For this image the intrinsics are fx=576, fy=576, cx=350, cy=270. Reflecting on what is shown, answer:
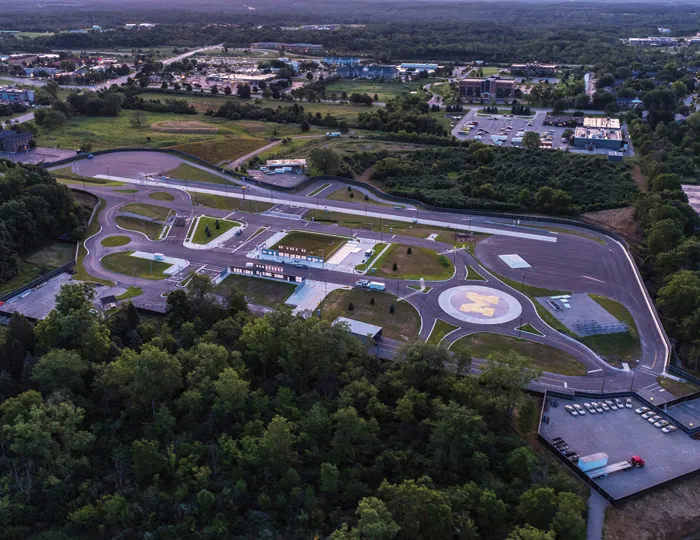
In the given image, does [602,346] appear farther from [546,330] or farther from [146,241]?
[146,241]

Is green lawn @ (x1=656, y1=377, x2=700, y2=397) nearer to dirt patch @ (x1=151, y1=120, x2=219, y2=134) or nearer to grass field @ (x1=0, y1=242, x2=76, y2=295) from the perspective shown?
grass field @ (x1=0, y1=242, x2=76, y2=295)

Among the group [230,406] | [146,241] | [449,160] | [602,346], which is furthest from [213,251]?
[449,160]

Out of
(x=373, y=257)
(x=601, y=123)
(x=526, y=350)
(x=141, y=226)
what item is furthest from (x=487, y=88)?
(x=526, y=350)

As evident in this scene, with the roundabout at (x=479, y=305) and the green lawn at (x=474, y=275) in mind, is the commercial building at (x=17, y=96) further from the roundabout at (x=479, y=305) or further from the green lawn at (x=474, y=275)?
the roundabout at (x=479, y=305)

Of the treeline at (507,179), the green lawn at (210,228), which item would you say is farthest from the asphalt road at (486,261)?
the treeline at (507,179)

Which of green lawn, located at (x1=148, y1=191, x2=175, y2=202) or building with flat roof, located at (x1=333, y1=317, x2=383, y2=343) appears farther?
green lawn, located at (x1=148, y1=191, x2=175, y2=202)

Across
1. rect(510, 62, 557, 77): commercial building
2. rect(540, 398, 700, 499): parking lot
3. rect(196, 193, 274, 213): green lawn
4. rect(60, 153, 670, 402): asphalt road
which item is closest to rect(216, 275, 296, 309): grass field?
rect(60, 153, 670, 402): asphalt road
